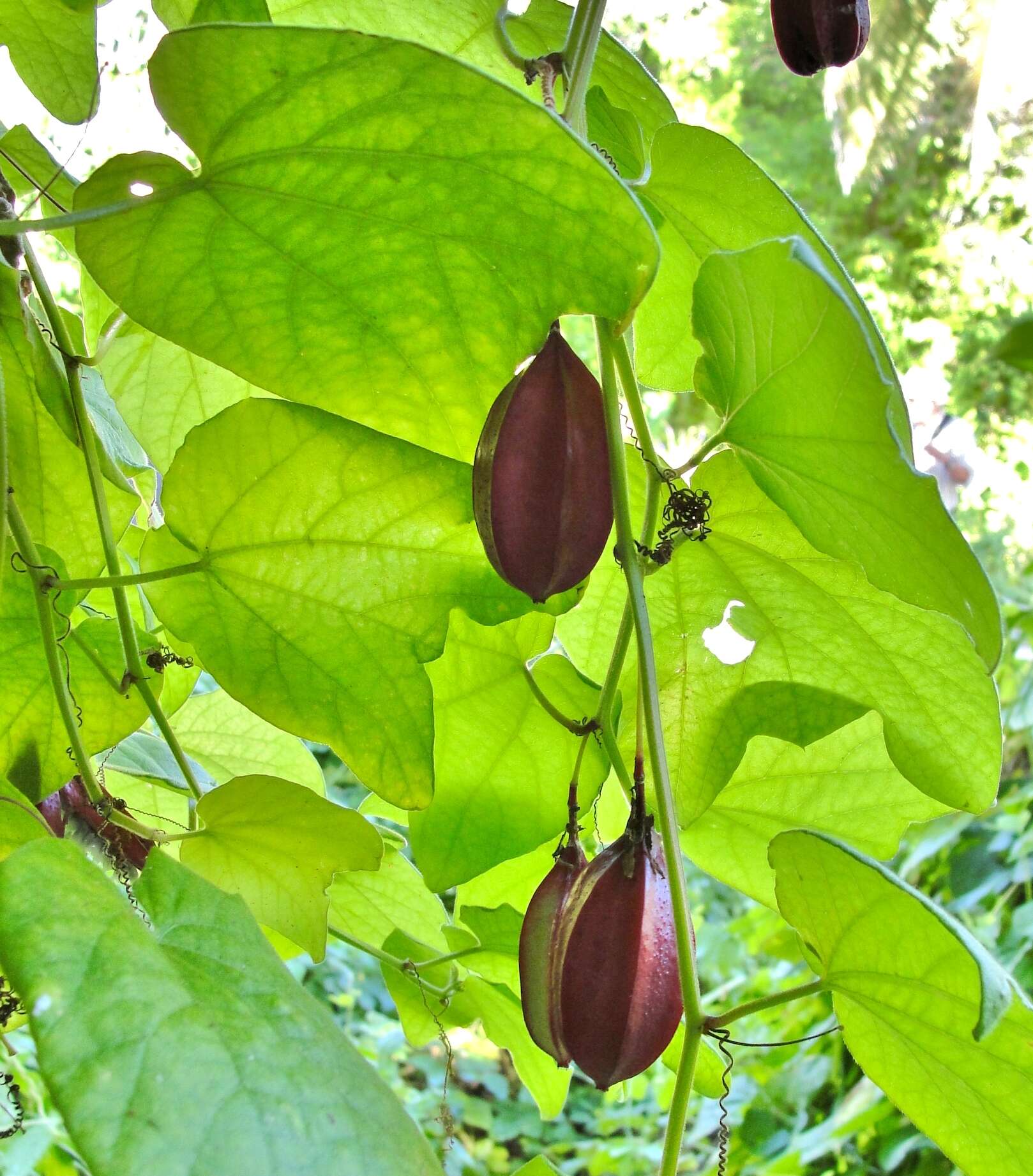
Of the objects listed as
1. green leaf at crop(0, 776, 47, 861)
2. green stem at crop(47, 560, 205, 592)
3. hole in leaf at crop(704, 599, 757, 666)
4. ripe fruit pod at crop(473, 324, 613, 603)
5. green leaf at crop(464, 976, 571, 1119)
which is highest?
ripe fruit pod at crop(473, 324, 613, 603)

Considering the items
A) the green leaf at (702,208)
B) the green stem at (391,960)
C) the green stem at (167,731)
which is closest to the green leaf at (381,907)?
the green stem at (391,960)

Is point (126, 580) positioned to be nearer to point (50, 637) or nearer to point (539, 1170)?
point (50, 637)

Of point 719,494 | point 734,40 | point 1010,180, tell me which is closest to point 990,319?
point 1010,180

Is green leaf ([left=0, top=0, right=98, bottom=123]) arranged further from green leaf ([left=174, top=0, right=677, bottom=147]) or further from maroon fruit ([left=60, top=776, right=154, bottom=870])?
maroon fruit ([left=60, top=776, right=154, bottom=870])

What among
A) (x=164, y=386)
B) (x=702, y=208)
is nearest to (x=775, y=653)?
(x=702, y=208)

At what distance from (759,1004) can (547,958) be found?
0.16 ft

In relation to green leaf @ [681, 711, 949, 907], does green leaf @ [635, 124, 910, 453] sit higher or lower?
higher

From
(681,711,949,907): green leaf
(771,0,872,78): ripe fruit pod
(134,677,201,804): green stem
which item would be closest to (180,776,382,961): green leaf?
(134,677,201,804): green stem

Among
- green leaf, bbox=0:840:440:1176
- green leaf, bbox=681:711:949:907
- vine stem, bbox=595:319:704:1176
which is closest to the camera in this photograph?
green leaf, bbox=0:840:440:1176

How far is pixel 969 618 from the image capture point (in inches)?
8.7

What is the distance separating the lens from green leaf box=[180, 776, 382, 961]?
30cm

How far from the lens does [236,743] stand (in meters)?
0.45

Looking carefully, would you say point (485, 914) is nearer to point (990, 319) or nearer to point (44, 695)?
point (44, 695)

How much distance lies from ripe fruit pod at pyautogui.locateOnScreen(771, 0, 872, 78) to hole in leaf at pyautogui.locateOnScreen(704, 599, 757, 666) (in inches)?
5.8
